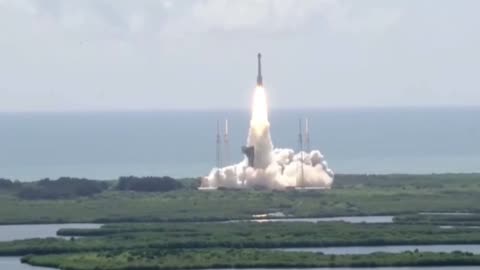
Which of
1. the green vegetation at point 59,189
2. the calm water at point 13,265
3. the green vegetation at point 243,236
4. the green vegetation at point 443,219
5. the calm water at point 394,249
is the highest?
the green vegetation at point 59,189

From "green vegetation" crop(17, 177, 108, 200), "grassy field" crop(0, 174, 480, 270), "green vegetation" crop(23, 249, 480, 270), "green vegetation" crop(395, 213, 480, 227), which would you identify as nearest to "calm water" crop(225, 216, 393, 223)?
"green vegetation" crop(395, 213, 480, 227)

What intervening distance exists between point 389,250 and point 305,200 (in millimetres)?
26642

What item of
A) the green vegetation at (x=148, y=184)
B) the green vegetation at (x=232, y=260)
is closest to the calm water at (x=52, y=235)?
the green vegetation at (x=232, y=260)

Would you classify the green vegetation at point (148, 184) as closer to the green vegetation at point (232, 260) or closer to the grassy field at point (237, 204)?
the grassy field at point (237, 204)

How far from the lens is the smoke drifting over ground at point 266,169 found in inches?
4749

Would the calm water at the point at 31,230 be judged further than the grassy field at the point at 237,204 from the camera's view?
No

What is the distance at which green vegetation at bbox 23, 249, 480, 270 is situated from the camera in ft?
273

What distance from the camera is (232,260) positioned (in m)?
84.6

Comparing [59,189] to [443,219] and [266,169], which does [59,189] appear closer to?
[266,169]

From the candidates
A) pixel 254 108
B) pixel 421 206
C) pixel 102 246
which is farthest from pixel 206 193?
pixel 102 246

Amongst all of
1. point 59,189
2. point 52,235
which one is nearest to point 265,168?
point 59,189

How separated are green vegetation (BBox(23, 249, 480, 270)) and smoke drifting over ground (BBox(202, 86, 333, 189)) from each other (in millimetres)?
33715

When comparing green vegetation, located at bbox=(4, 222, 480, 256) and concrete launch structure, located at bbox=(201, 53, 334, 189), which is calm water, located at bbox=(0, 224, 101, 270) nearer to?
green vegetation, located at bbox=(4, 222, 480, 256)

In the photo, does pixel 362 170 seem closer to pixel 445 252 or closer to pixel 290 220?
pixel 290 220
